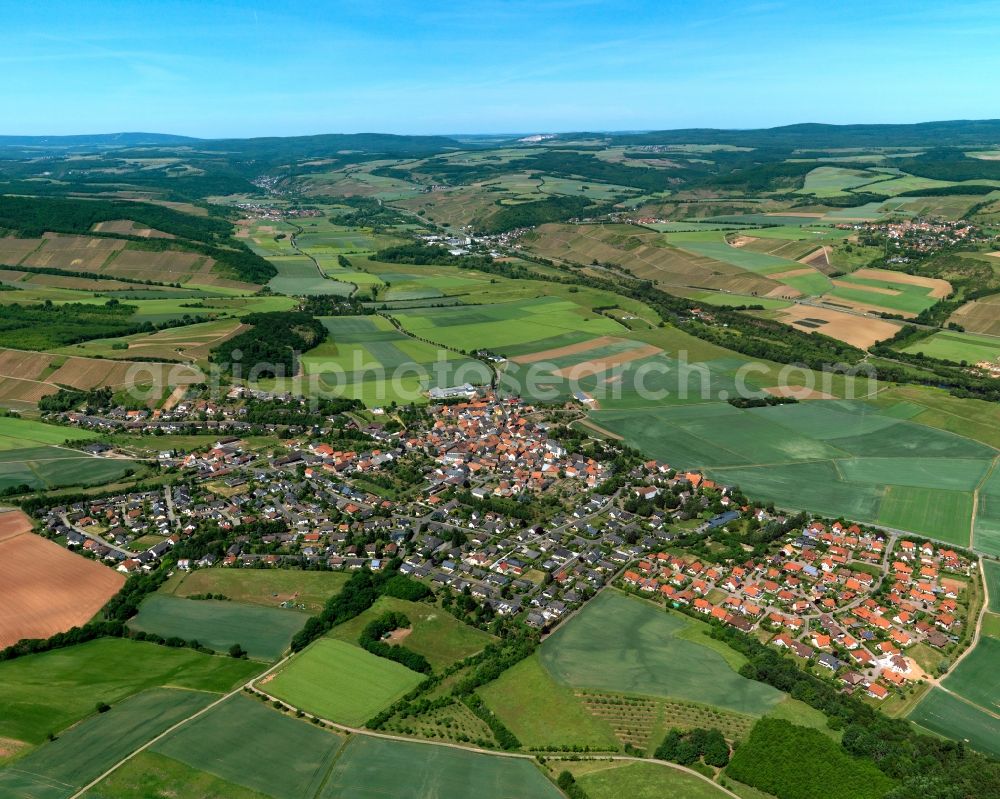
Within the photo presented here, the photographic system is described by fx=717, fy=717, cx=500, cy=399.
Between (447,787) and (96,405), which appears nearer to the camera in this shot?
(447,787)

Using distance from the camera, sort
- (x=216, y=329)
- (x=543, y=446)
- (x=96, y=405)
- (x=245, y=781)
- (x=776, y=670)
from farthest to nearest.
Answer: (x=216, y=329)
(x=96, y=405)
(x=543, y=446)
(x=776, y=670)
(x=245, y=781)

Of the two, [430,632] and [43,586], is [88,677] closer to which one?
[43,586]

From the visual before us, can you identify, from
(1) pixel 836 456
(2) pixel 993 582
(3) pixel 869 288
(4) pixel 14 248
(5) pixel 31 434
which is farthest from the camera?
(4) pixel 14 248

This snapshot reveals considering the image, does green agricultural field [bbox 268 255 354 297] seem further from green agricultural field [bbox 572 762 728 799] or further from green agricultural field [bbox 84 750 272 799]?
green agricultural field [bbox 572 762 728 799]

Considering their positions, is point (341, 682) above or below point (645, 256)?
below

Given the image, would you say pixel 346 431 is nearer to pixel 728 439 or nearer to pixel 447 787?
pixel 728 439

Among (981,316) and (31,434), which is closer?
(31,434)

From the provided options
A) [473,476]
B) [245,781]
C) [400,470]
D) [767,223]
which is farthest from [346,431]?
[767,223]

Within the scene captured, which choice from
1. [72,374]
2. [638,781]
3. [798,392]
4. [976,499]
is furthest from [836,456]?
[72,374]
